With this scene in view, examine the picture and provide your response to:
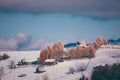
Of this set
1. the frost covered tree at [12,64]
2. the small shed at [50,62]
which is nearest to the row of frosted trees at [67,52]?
the small shed at [50,62]

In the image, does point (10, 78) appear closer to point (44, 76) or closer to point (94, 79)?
point (44, 76)

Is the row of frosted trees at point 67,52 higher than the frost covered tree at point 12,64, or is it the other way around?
the row of frosted trees at point 67,52

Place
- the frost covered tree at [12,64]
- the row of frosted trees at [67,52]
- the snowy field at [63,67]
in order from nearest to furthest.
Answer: the snowy field at [63,67], the frost covered tree at [12,64], the row of frosted trees at [67,52]

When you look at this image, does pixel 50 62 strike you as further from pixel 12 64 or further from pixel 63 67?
pixel 12 64

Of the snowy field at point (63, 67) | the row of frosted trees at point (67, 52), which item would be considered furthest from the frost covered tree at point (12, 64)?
the row of frosted trees at point (67, 52)

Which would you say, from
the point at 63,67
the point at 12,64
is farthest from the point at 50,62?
the point at 12,64

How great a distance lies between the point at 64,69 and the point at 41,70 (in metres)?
2.63

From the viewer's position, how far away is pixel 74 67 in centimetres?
3734

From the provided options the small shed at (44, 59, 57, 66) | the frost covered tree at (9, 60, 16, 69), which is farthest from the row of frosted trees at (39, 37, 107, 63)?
the frost covered tree at (9, 60, 16, 69)

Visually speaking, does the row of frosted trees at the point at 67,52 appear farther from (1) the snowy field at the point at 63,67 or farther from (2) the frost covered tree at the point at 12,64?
(2) the frost covered tree at the point at 12,64

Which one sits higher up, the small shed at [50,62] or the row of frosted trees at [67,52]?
the row of frosted trees at [67,52]

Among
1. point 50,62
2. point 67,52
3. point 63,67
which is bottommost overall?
point 63,67

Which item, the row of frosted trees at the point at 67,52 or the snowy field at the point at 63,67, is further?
the row of frosted trees at the point at 67,52

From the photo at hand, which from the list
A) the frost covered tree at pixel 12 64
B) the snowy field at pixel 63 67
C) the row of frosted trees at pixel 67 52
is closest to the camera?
the snowy field at pixel 63 67
